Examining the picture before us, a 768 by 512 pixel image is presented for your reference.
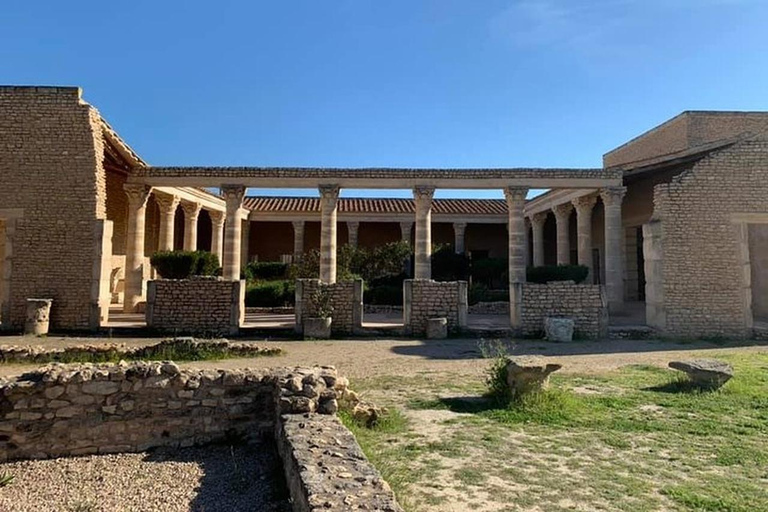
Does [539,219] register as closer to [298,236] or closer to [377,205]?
A: [377,205]

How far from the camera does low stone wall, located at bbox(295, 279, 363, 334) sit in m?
13.3

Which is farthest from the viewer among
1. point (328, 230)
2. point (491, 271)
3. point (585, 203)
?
point (491, 271)

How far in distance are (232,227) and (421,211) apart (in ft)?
21.0

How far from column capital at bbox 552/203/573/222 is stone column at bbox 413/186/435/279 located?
7689mm

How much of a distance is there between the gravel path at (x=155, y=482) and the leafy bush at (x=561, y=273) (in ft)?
49.6

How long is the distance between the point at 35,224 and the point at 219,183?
5.25m

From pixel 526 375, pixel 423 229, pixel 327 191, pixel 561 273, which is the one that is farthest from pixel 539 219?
pixel 526 375

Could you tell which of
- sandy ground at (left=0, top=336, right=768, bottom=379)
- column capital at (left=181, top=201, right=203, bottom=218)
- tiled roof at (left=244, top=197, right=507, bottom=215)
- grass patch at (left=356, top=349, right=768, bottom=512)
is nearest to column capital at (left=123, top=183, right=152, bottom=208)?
column capital at (left=181, top=201, right=203, bottom=218)

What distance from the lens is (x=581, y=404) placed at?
6238mm

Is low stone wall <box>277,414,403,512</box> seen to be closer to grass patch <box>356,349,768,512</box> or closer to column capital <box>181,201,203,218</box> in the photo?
grass patch <box>356,349,768,512</box>

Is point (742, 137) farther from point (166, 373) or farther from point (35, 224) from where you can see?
point (35, 224)

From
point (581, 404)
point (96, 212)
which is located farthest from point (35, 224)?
point (581, 404)

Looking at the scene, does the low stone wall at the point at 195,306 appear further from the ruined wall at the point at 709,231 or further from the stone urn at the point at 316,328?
the ruined wall at the point at 709,231

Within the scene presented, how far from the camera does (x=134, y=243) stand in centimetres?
1675
